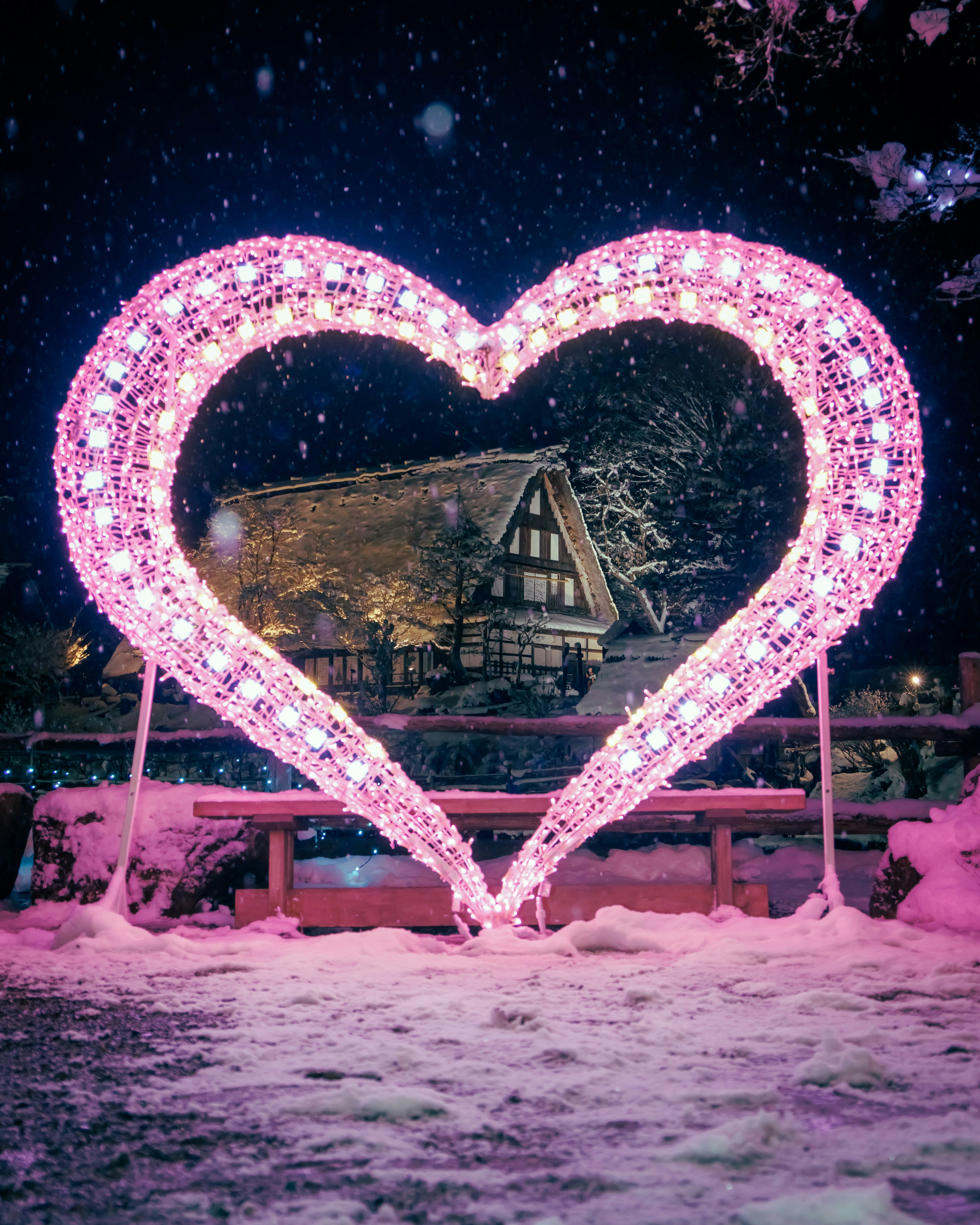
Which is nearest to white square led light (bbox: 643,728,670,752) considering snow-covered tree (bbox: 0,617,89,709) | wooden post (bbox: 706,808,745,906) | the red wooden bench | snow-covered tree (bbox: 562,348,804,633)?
the red wooden bench

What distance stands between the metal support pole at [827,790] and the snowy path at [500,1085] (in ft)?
1.29

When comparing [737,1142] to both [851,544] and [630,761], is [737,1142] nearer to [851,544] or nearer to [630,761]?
[630,761]

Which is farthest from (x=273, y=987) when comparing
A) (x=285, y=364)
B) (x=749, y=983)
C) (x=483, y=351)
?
(x=285, y=364)

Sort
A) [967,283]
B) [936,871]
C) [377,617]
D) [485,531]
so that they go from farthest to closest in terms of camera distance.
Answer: [485,531] < [377,617] < [967,283] < [936,871]

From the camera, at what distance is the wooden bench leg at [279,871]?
5473 millimetres

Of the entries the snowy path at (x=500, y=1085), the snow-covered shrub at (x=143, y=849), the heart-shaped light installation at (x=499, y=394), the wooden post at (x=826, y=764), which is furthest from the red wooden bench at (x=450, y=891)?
the snowy path at (x=500, y=1085)

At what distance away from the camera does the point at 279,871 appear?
217 inches

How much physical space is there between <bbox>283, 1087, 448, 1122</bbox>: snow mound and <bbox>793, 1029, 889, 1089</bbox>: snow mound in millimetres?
1114

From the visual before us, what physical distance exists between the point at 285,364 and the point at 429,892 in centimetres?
2074

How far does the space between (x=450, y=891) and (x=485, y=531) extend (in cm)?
1856

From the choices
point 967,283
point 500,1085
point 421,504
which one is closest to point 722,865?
point 500,1085

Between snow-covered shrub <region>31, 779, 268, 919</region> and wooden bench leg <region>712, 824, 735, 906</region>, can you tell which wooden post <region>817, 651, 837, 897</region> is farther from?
snow-covered shrub <region>31, 779, 268, 919</region>

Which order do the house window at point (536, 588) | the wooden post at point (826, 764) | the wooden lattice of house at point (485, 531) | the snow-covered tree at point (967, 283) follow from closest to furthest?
the wooden post at point (826, 764) → the snow-covered tree at point (967, 283) → the wooden lattice of house at point (485, 531) → the house window at point (536, 588)

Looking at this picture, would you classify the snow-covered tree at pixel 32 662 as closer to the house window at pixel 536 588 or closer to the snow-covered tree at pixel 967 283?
the house window at pixel 536 588
